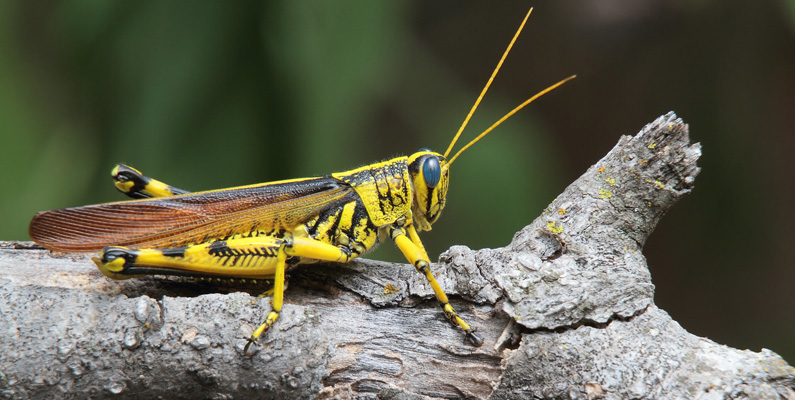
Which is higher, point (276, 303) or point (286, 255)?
point (286, 255)

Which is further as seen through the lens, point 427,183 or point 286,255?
point 427,183

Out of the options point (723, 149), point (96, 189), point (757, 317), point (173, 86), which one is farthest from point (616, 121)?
point (96, 189)

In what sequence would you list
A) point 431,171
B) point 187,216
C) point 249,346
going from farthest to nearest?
point 431,171, point 187,216, point 249,346

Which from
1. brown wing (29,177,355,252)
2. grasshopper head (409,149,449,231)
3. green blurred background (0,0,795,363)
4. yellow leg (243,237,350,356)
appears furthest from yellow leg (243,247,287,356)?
grasshopper head (409,149,449,231)

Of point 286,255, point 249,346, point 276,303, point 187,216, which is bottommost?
point 249,346

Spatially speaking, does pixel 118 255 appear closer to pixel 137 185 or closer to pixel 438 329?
pixel 137 185

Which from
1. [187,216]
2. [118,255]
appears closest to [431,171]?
[187,216]
